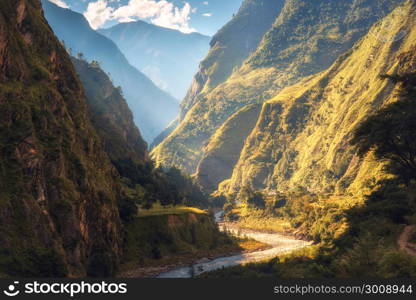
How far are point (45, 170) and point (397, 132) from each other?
72707 mm

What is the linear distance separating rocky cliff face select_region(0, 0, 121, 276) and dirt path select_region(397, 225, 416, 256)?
194 feet

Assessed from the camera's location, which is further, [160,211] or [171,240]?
[160,211]

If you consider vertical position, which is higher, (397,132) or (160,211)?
(397,132)

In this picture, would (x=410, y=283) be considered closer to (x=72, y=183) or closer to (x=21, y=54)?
(x=72, y=183)

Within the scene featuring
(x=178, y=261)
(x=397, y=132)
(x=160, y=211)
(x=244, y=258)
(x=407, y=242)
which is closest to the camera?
(x=407, y=242)

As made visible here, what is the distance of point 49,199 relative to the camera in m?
91.5

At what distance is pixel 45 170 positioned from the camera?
92.5 m

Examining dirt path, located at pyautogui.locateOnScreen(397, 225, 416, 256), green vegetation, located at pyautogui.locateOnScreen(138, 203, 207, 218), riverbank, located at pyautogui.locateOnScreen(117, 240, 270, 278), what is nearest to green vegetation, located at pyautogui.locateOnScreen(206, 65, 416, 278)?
dirt path, located at pyautogui.locateOnScreen(397, 225, 416, 256)

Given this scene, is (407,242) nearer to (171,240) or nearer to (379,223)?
(379,223)

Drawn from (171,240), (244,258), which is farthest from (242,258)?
(171,240)

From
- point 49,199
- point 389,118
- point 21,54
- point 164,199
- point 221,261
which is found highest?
point 21,54

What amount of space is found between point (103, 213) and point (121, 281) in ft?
260

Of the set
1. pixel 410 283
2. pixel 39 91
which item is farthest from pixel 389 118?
pixel 39 91

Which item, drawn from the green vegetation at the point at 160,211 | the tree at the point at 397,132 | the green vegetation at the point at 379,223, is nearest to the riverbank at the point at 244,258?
the green vegetation at the point at 379,223
